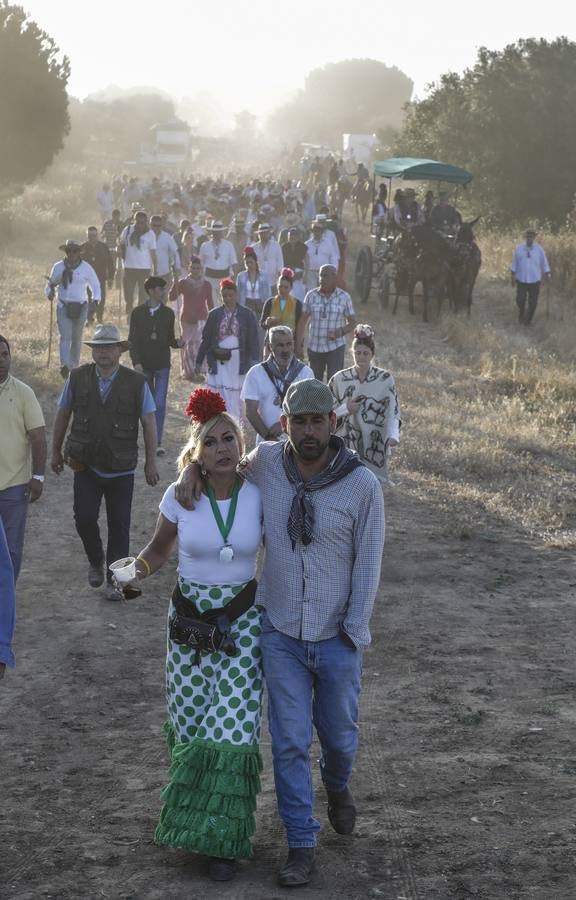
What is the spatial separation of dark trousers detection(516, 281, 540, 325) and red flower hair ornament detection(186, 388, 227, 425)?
64.6ft

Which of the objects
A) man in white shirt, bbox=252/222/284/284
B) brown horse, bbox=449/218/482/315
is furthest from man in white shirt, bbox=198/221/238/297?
brown horse, bbox=449/218/482/315

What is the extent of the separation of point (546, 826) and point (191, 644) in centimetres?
164

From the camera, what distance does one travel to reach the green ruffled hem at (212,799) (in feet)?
17.1

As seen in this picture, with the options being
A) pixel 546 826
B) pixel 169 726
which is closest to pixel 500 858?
pixel 546 826

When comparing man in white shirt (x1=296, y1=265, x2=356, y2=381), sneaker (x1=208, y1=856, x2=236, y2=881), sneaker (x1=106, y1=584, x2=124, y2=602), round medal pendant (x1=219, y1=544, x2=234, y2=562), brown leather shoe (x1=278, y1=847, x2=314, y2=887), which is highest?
round medal pendant (x1=219, y1=544, x2=234, y2=562)

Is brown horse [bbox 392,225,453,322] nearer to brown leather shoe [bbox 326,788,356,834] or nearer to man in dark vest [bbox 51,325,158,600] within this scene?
man in dark vest [bbox 51,325,158,600]

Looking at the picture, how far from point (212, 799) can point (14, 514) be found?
3.31 meters

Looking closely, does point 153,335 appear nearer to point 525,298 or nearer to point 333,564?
point 333,564

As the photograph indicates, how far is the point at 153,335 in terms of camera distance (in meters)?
12.7

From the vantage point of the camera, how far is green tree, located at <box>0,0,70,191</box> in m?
45.5

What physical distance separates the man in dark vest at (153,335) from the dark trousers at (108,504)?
3500 mm

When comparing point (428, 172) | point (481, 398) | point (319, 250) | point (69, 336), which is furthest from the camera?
point (428, 172)

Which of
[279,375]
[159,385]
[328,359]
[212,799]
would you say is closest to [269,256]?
[328,359]

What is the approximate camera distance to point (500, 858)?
551 centimetres
